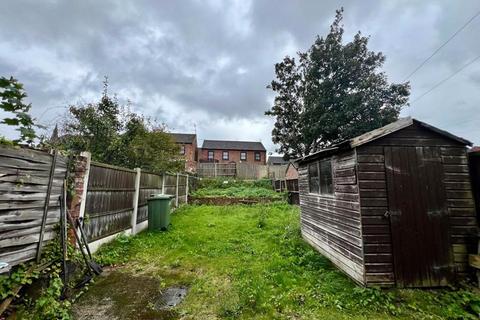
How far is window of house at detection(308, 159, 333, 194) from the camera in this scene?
5231 millimetres

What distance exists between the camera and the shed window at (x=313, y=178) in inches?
238

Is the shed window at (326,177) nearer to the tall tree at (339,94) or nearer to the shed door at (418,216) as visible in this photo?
Answer: the shed door at (418,216)

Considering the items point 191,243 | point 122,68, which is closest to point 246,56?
point 122,68

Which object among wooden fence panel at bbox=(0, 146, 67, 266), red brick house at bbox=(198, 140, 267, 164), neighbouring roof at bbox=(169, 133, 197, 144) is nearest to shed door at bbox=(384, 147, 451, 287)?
wooden fence panel at bbox=(0, 146, 67, 266)

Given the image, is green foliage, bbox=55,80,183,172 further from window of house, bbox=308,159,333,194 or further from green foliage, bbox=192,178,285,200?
green foliage, bbox=192,178,285,200

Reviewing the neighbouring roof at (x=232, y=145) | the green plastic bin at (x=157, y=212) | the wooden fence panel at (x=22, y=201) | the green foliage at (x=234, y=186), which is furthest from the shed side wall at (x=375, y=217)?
the neighbouring roof at (x=232, y=145)

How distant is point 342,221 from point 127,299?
423 cm

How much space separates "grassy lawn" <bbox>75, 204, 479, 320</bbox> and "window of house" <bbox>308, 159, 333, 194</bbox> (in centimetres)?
170

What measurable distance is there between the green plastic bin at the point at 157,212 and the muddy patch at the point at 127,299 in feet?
10.5

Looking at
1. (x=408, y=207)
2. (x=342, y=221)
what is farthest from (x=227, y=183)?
(x=408, y=207)

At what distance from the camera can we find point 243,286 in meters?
4.00

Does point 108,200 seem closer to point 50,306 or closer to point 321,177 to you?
point 50,306

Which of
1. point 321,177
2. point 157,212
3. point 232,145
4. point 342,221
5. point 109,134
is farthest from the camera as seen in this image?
point 232,145

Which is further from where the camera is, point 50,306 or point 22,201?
point 22,201
